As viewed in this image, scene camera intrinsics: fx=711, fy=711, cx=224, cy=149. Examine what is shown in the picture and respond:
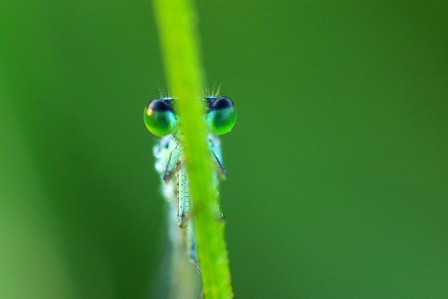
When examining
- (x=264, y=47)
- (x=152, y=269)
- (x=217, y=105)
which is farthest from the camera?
(x=264, y=47)

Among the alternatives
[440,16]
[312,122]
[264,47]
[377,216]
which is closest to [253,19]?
[264,47]

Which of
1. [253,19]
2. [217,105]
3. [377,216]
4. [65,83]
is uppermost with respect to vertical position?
[253,19]

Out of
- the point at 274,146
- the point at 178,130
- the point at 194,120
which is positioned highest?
the point at 274,146

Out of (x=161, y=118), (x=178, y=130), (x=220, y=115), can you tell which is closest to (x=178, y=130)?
(x=178, y=130)

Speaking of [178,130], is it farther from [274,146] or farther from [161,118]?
[274,146]

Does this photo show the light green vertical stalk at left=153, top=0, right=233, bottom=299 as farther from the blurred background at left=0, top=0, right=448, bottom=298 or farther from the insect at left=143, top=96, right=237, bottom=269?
the blurred background at left=0, top=0, right=448, bottom=298

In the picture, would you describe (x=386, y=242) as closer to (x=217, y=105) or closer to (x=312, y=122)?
(x=312, y=122)

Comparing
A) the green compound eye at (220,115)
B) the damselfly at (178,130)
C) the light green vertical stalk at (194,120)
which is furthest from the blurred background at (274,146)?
the light green vertical stalk at (194,120)
